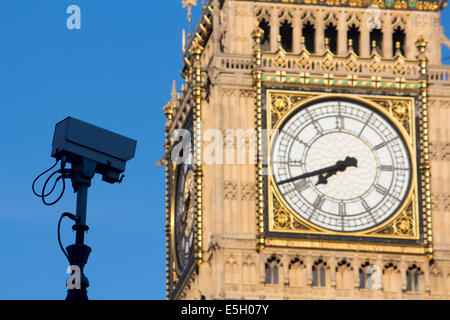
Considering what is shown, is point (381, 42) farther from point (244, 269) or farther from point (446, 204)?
point (244, 269)

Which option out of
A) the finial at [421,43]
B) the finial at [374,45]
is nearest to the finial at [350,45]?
the finial at [374,45]

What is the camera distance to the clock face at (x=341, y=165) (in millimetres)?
51062

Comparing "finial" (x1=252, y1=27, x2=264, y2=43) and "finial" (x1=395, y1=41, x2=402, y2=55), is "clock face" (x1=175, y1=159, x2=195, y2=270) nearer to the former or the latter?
"finial" (x1=252, y1=27, x2=264, y2=43)

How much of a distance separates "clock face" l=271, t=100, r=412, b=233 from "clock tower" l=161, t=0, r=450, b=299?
0.04 m

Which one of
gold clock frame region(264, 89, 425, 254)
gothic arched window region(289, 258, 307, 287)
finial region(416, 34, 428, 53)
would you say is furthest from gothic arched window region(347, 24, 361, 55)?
gothic arched window region(289, 258, 307, 287)

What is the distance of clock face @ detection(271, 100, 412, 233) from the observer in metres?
51.1

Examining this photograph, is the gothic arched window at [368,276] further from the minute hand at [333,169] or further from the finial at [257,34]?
the finial at [257,34]

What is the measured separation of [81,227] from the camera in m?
24.3

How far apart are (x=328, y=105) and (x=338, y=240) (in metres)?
4.30

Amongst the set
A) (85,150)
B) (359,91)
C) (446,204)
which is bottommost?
(85,150)

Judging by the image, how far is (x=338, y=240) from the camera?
1993 inches

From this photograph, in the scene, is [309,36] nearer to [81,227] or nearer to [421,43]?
[421,43]

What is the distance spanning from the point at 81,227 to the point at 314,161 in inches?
1091
